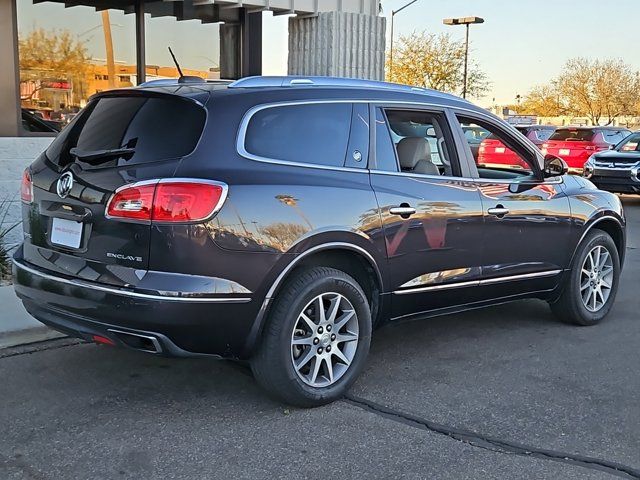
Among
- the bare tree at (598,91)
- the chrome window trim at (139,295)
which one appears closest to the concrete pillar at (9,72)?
the chrome window trim at (139,295)

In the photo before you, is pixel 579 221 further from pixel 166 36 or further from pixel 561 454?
pixel 166 36

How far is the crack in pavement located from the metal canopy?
21.9 feet

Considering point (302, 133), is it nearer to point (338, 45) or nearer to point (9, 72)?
point (9, 72)

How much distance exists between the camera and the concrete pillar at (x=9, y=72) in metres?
8.26

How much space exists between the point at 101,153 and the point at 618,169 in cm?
1487

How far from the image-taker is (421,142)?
196 inches

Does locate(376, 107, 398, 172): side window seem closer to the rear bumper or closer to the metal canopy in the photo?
the rear bumper

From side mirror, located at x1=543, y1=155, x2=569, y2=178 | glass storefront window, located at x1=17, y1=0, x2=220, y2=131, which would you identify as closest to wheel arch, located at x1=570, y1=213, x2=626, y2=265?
side mirror, located at x1=543, y1=155, x2=569, y2=178

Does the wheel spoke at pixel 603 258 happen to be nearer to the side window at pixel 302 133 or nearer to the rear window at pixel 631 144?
the side window at pixel 302 133

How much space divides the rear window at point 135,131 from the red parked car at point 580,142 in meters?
18.4

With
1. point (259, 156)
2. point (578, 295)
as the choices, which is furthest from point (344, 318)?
point (578, 295)

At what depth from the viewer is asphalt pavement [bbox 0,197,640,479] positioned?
11.8ft

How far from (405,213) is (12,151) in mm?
5320

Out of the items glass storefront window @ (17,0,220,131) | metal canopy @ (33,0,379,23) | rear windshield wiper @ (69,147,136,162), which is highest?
metal canopy @ (33,0,379,23)
